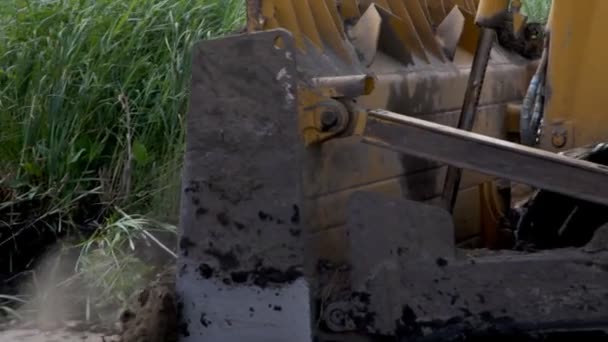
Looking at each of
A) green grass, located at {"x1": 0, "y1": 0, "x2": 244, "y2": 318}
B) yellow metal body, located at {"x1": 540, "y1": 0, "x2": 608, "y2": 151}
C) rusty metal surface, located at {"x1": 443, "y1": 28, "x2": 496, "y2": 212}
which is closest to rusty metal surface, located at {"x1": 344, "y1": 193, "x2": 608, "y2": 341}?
yellow metal body, located at {"x1": 540, "y1": 0, "x2": 608, "y2": 151}

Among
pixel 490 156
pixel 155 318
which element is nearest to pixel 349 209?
pixel 490 156

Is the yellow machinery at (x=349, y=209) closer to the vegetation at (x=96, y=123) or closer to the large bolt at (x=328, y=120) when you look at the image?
the large bolt at (x=328, y=120)

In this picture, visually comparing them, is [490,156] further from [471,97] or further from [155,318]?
[155,318]

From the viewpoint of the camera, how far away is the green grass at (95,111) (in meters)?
4.59

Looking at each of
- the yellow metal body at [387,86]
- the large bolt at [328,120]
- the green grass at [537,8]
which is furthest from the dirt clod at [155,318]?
the green grass at [537,8]

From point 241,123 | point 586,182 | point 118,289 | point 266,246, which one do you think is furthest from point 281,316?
point 118,289

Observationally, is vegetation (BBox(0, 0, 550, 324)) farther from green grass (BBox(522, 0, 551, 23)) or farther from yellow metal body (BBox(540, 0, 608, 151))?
green grass (BBox(522, 0, 551, 23))

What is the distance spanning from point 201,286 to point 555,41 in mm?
1118

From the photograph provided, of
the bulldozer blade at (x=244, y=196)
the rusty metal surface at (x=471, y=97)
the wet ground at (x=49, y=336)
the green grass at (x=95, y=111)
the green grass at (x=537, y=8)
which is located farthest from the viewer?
the green grass at (x=537, y=8)

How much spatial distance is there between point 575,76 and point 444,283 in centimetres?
67

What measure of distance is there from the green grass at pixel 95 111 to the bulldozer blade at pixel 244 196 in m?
1.33

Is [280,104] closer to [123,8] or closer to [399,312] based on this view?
[399,312]

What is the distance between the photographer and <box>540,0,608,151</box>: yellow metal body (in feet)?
9.53

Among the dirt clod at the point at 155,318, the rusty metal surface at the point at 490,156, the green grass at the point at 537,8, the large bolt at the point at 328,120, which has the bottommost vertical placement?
the dirt clod at the point at 155,318
